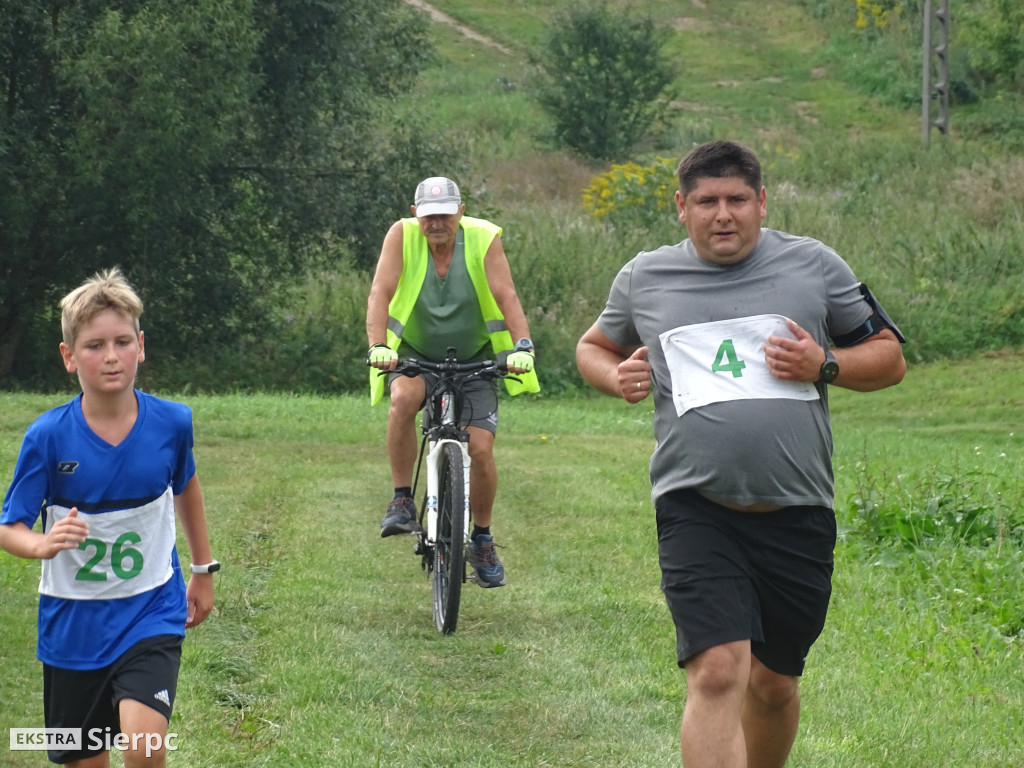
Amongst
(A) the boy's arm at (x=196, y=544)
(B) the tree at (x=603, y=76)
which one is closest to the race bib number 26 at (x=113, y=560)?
(A) the boy's arm at (x=196, y=544)

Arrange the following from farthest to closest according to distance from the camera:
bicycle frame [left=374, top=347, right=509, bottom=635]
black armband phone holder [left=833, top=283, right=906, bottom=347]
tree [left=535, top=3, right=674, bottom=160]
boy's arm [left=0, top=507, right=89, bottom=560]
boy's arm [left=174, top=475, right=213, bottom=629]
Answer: tree [left=535, top=3, right=674, bottom=160] → bicycle frame [left=374, top=347, right=509, bottom=635] → black armband phone holder [left=833, top=283, right=906, bottom=347] → boy's arm [left=174, top=475, right=213, bottom=629] → boy's arm [left=0, top=507, right=89, bottom=560]

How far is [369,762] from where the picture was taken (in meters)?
5.62

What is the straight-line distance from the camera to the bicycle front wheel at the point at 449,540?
7.56 metres

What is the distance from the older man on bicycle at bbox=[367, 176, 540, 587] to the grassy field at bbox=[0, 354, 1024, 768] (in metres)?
0.83

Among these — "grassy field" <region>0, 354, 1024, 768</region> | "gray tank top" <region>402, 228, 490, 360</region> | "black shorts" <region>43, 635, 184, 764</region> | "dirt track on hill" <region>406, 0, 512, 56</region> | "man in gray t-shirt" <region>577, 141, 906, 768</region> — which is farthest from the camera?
"dirt track on hill" <region>406, 0, 512, 56</region>

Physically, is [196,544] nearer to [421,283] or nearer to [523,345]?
[523,345]

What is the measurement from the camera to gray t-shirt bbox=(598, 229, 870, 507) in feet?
14.9

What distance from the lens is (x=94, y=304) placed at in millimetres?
Result: 4312

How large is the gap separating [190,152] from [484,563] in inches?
539

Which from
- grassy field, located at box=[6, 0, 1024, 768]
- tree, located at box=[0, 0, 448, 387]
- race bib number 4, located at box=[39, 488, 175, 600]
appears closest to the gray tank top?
grassy field, located at box=[6, 0, 1024, 768]

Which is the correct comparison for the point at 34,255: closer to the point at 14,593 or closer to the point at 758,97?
the point at 14,593

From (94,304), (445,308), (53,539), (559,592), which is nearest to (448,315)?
(445,308)

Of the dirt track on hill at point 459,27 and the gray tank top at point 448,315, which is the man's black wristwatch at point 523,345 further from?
the dirt track on hill at point 459,27

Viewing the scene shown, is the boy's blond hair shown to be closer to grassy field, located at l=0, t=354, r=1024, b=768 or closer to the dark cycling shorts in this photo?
grassy field, located at l=0, t=354, r=1024, b=768
